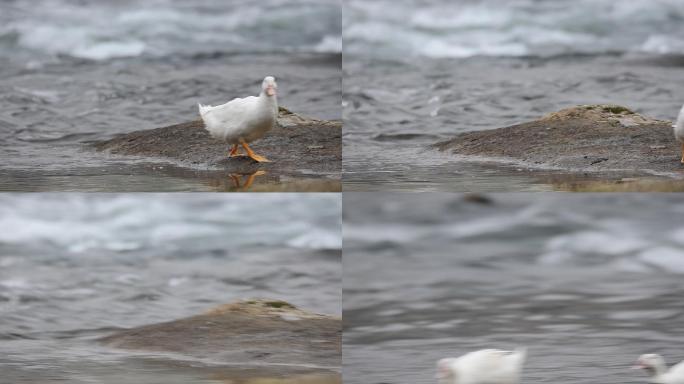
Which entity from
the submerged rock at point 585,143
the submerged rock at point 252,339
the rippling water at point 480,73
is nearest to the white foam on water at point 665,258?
the rippling water at point 480,73

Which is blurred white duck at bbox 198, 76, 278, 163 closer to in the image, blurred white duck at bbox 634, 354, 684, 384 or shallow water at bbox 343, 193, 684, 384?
shallow water at bbox 343, 193, 684, 384

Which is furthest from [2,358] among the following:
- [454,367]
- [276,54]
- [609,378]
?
[276,54]

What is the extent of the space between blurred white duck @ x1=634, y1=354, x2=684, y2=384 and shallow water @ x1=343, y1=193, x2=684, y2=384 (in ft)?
0.72

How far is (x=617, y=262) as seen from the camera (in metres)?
14.9

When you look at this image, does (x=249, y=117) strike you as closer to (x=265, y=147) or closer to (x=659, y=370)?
(x=265, y=147)

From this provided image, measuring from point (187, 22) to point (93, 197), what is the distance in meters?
5.87

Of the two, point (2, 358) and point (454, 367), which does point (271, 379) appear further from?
point (2, 358)

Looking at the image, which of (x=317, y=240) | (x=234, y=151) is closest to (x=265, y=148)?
(x=234, y=151)

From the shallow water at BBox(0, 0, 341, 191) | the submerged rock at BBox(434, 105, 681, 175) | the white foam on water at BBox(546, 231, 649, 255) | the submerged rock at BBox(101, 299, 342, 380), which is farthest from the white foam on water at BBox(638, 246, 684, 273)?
the submerged rock at BBox(101, 299, 342, 380)

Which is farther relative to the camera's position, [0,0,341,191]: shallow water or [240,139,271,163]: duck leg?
[0,0,341,191]: shallow water

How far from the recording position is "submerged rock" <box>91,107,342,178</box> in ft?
31.1

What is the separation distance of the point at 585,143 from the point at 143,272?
6.11m

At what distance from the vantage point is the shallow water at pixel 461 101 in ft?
32.7

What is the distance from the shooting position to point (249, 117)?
899 centimetres
